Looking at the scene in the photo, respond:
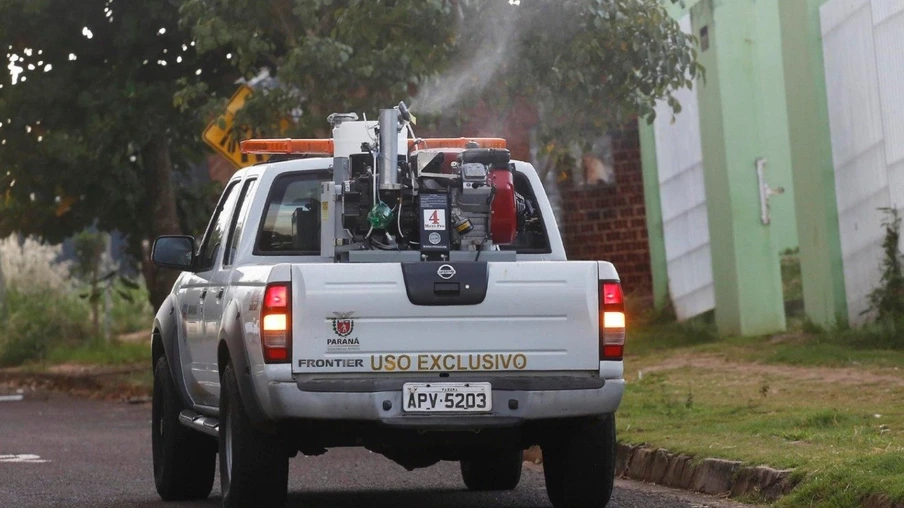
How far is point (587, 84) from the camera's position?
51.1ft

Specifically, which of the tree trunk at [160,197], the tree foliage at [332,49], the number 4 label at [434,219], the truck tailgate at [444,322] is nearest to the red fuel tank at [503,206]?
the number 4 label at [434,219]

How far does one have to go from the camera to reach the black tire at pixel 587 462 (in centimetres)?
818

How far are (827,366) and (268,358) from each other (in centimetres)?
772

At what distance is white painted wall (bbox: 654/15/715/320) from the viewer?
787 inches

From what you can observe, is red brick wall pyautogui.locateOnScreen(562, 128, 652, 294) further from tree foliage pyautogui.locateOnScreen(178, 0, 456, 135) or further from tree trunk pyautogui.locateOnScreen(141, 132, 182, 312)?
tree foliage pyautogui.locateOnScreen(178, 0, 456, 135)

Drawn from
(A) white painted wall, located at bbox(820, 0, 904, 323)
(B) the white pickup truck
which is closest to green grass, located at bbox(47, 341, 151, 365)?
(A) white painted wall, located at bbox(820, 0, 904, 323)

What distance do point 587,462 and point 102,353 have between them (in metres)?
18.2

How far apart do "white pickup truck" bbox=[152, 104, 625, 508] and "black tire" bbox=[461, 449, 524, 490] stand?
1291mm

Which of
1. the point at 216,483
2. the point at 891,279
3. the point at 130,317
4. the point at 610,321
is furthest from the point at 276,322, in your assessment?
the point at 130,317

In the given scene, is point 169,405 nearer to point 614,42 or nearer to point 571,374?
point 571,374

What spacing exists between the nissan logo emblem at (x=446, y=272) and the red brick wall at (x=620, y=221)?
49.5ft

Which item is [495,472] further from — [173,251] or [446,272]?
[446,272]

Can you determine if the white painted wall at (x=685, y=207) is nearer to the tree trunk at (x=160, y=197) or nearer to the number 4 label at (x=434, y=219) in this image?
the tree trunk at (x=160, y=197)

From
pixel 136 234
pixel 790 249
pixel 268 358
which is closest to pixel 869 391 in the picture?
pixel 268 358
